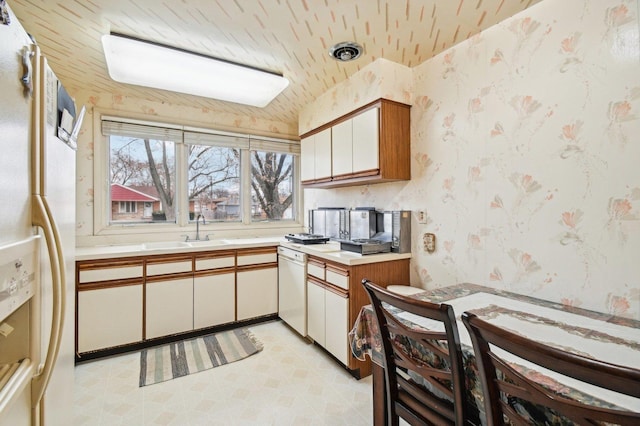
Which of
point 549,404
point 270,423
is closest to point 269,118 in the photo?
→ point 270,423

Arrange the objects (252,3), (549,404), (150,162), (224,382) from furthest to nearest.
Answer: (150,162) < (224,382) < (252,3) < (549,404)

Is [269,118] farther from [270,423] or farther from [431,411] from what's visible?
[431,411]

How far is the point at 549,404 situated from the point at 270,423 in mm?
1559

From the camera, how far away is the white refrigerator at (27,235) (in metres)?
0.73

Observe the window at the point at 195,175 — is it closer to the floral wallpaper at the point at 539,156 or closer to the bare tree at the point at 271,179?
the bare tree at the point at 271,179

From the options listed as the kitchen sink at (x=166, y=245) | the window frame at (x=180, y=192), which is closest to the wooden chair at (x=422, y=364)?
the kitchen sink at (x=166, y=245)

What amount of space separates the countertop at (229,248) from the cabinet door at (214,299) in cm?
30

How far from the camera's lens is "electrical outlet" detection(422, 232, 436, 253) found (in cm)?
229

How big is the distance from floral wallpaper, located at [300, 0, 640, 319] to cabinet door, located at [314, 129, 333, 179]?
814 mm

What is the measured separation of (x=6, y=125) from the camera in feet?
2.42

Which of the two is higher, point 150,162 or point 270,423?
point 150,162

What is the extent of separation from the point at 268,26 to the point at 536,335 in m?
2.18

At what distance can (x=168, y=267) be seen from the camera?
2.74 m

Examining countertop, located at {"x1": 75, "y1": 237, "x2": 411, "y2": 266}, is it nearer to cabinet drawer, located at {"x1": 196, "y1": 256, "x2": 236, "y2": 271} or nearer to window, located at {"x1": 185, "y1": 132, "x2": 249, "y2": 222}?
cabinet drawer, located at {"x1": 196, "y1": 256, "x2": 236, "y2": 271}
